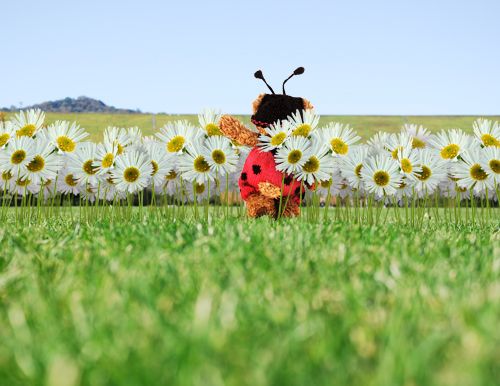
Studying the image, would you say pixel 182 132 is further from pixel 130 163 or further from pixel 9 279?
pixel 9 279

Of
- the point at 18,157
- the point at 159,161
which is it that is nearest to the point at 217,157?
the point at 159,161

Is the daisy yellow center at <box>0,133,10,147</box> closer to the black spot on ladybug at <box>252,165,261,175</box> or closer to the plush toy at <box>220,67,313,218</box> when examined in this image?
the plush toy at <box>220,67,313,218</box>

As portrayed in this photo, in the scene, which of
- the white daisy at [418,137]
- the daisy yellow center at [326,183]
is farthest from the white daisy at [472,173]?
the daisy yellow center at [326,183]

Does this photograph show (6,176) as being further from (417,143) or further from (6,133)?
(417,143)

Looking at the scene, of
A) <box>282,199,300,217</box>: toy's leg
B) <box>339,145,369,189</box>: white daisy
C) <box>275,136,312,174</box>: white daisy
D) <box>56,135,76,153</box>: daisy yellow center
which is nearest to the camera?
<box>275,136,312,174</box>: white daisy

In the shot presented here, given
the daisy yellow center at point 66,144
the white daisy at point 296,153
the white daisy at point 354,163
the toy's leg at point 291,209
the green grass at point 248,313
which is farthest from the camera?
the toy's leg at point 291,209

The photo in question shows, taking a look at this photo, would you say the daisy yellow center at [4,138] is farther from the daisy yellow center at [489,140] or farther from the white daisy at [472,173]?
the daisy yellow center at [489,140]

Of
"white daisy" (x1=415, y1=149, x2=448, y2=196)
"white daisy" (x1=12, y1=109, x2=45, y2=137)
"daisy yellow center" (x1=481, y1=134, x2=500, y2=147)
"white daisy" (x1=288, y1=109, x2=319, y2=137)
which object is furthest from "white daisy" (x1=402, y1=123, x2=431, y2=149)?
"white daisy" (x1=12, y1=109, x2=45, y2=137)

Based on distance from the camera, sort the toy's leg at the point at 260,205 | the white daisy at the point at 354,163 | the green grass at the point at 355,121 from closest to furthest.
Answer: the white daisy at the point at 354,163, the toy's leg at the point at 260,205, the green grass at the point at 355,121
